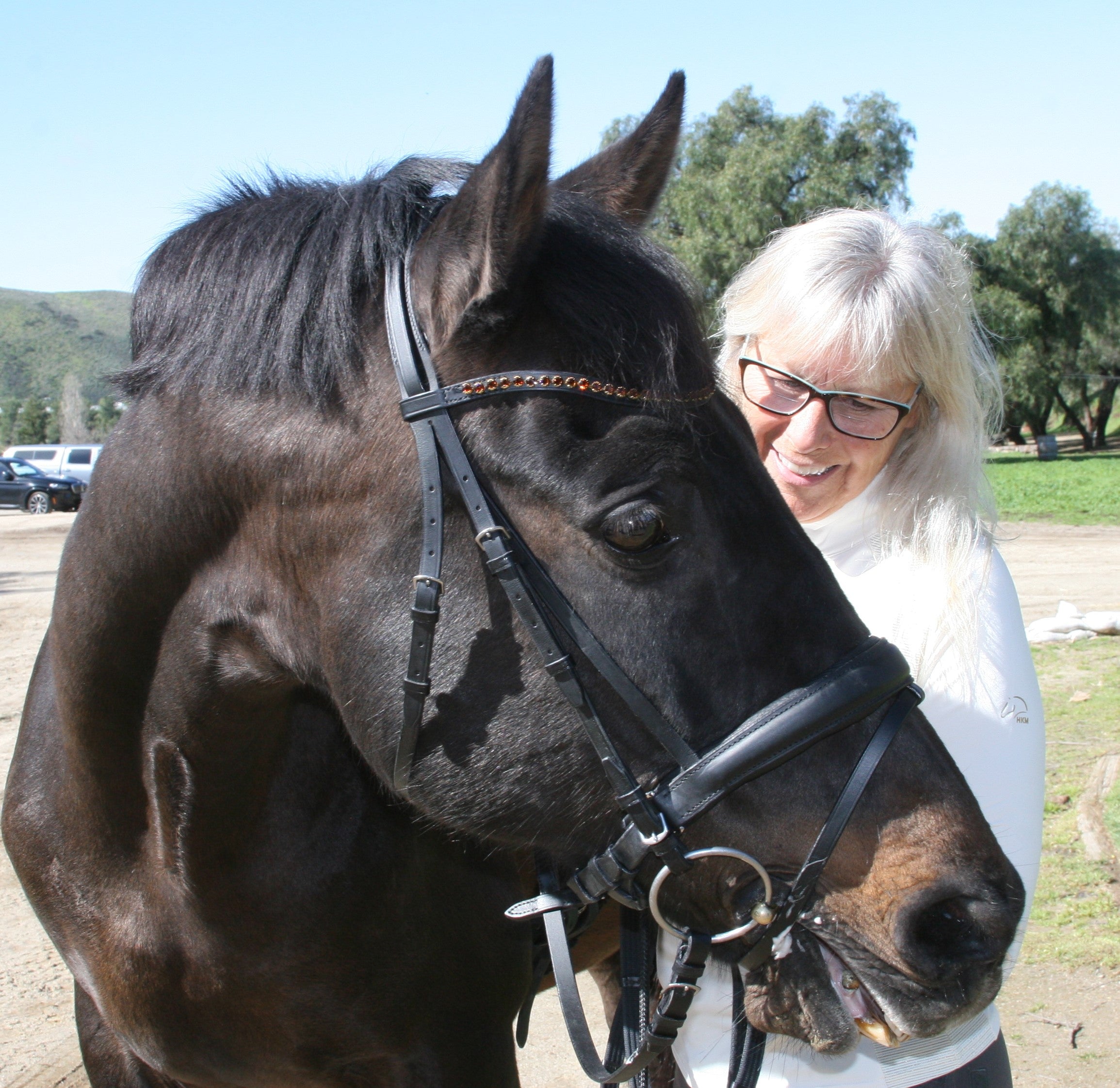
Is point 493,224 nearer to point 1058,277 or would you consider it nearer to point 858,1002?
point 858,1002

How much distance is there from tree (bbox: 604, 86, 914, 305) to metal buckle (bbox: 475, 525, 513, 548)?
101ft

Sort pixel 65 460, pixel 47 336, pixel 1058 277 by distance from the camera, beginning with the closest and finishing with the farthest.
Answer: pixel 65 460 < pixel 1058 277 < pixel 47 336

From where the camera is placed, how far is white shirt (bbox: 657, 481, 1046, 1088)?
191 centimetres

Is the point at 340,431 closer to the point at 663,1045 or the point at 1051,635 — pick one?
the point at 663,1045

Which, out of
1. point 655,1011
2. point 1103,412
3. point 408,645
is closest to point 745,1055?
point 655,1011

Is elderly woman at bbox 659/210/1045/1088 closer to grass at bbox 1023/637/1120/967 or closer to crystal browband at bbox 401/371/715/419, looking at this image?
crystal browband at bbox 401/371/715/419

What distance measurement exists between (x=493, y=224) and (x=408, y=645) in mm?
674

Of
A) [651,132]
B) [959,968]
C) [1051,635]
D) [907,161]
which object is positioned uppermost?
[907,161]

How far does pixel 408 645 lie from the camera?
158 centimetres

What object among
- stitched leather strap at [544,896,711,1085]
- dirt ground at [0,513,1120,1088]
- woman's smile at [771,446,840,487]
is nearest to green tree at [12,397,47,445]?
dirt ground at [0,513,1120,1088]

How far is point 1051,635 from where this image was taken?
8898 mm

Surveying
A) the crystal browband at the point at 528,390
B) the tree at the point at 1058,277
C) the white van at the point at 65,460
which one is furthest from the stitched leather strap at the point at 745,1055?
the tree at the point at 1058,277

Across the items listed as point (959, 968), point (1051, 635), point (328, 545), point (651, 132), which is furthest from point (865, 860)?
point (1051, 635)

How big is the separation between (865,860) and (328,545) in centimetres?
100
